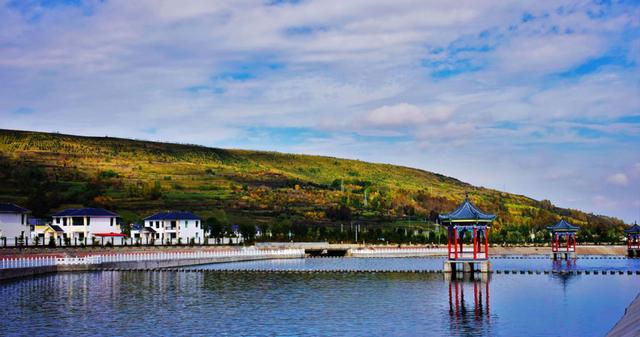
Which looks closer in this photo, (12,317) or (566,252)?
(12,317)

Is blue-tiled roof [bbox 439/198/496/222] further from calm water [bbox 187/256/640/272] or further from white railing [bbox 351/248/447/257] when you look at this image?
white railing [bbox 351/248/447/257]

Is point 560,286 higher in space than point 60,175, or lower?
lower

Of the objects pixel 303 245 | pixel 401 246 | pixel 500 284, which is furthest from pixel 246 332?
pixel 401 246

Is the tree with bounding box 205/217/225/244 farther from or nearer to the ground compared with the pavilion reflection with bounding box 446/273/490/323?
farther from the ground

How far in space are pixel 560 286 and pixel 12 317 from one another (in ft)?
114

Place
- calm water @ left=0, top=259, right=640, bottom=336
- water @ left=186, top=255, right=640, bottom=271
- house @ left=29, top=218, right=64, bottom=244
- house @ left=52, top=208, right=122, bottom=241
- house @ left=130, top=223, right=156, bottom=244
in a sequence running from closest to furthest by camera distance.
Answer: calm water @ left=0, top=259, right=640, bottom=336 → water @ left=186, top=255, right=640, bottom=271 → house @ left=29, top=218, right=64, bottom=244 → house @ left=52, top=208, right=122, bottom=241 → house @ left=130, top=223, right=156, bottom=244

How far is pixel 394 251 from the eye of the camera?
109 metres

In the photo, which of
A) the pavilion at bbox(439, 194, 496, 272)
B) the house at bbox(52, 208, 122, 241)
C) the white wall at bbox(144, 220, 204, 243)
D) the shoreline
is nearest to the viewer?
the pavilion at bbox(439, 194, 496, 272)

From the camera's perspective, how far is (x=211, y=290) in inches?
2034

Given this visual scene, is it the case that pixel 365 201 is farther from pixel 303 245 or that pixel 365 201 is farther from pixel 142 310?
pixel 142 310

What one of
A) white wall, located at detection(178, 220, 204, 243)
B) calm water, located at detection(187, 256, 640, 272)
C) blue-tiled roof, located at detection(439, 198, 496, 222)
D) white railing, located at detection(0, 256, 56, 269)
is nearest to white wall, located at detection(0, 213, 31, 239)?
white wall, located at detection(178, 220, 204, 243)

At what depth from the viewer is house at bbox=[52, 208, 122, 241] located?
352 feet

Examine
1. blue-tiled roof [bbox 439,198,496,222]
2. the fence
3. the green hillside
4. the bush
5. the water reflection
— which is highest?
the bush

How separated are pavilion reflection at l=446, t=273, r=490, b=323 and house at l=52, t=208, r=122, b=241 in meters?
61.0
